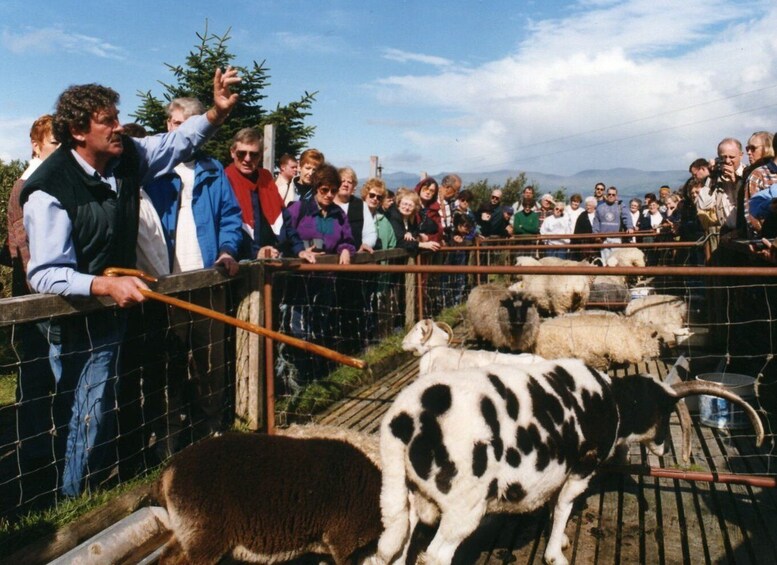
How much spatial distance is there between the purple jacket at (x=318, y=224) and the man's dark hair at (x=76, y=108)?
303 cm

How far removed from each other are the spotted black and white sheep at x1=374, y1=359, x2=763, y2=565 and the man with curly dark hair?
4.82 feet

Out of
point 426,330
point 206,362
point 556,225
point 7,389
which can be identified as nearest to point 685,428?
point 206,362

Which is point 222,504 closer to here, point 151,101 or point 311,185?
point 311,185

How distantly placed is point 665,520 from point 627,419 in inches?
24.9

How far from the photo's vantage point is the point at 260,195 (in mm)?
5445

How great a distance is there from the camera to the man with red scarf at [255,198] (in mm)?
5160

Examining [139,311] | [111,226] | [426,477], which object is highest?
[111,226]

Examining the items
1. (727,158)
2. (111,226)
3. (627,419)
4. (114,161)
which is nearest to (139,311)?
(111,226)

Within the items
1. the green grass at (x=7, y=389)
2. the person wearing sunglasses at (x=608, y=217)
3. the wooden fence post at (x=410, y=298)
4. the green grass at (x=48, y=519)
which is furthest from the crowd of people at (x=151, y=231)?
the person wearing sunglasses at (x=608, y=217)

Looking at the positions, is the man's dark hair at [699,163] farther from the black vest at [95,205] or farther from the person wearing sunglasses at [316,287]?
the black vest at [95,205]

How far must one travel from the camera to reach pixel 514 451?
3150mm

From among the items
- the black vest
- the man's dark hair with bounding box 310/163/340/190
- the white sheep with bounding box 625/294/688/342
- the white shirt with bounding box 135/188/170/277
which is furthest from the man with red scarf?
the white sheep with bounding box 625/294/688/342

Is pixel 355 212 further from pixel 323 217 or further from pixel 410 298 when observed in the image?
pixel 410 298

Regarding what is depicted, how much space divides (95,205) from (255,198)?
2110mm
